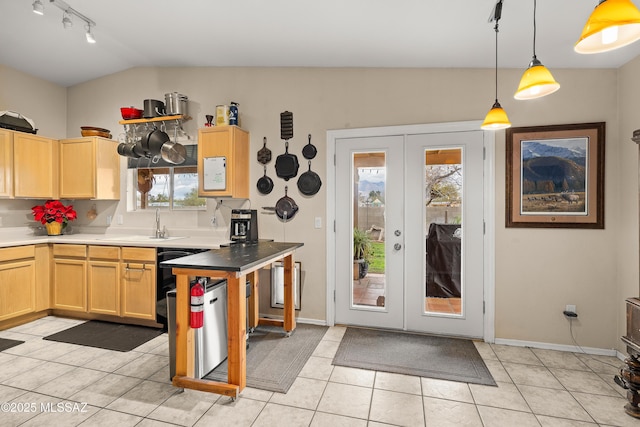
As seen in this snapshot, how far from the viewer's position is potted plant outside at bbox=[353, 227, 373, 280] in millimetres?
3455

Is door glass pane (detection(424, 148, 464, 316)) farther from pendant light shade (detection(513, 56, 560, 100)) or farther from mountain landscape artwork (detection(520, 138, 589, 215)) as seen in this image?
pendant light shade (detection(513, 56, 560, 100))

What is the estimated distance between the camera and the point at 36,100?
419 centimetres

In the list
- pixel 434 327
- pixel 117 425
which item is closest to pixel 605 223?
pixel 434 327

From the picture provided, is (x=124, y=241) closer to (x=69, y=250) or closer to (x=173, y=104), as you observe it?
(x=69, y=250)

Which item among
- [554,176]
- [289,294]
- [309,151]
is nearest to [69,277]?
[289,294]

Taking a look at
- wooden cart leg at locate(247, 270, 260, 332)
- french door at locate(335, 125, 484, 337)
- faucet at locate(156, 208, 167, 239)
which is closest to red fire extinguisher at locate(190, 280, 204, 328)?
wooden cart leg at locate(247, 270, 260, 332)

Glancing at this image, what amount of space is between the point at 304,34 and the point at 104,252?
310 centimetres

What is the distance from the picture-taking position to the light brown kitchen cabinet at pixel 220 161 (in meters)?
3.48

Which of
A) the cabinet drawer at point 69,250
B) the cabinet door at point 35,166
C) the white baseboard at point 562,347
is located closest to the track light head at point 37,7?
the cabinet door at point 35,166

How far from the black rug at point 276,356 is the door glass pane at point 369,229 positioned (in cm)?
63

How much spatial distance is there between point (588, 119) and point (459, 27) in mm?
1498

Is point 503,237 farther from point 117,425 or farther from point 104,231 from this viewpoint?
point 104,231

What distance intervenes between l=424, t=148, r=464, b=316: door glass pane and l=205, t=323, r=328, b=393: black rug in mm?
1257

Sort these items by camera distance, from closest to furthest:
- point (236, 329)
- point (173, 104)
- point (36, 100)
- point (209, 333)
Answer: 1. point (236, 329)
2. point (209, 333)
3. point (173, 104)
4. point (36, 100)
